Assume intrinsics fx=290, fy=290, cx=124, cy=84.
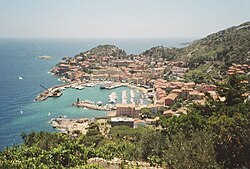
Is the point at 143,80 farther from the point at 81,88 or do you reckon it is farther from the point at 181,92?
the point at 181,92

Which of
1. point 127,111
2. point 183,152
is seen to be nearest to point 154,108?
point 127,111

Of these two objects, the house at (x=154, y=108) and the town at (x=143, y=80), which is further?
the house at (x=154, y=108)

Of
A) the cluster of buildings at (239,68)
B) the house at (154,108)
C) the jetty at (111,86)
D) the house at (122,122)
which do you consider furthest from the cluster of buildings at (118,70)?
the house at (122,122)

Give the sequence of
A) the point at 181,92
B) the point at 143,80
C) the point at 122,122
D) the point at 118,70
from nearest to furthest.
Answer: the point at 122,122, the point at 181,92, the point at 143,80, the point at 118,70

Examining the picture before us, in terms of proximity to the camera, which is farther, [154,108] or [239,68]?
[239,68]

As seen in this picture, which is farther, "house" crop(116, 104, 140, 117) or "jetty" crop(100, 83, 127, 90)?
"jetty" crop(100, 83, 127, 90)

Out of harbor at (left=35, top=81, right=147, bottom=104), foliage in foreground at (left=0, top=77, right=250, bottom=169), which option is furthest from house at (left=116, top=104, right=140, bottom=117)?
foliage in foreground at (left=0, top=77, right=250, bottom=169)

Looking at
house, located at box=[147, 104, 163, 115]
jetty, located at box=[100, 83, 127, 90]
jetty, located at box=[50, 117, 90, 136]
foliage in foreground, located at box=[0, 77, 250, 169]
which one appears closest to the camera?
foliage in foreground, located at box=[0, 77, 250, 169]

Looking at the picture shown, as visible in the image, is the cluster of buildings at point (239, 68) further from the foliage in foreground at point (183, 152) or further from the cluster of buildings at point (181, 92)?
the foliage in foreground at point (183, 152)

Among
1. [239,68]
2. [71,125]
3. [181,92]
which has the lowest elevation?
[71,125]

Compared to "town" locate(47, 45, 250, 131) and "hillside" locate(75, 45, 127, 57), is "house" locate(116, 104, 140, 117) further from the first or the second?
"hillside" locate(75, 45, 127, 57)

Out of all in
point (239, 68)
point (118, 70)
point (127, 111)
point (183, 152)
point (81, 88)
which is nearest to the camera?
point (183, 152)

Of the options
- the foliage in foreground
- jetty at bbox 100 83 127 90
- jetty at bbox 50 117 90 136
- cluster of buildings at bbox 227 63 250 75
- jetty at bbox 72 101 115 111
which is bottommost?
jetty at bbox 100 83 127 90

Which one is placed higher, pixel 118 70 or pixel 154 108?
pixel 154 108
